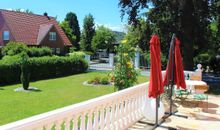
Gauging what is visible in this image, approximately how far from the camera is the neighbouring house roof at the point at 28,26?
118 ft

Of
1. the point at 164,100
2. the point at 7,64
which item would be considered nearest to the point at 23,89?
the point at 7,64

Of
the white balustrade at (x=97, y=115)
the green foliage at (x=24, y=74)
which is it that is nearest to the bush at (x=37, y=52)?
the green foliage at (x=24, y=74)

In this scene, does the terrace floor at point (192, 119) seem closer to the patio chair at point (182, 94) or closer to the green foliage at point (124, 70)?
the patio chair at point (182, 94)

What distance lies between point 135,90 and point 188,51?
38.6ft

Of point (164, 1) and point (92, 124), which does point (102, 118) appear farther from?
point (164, 1)

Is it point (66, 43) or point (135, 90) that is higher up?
point (66, 43)

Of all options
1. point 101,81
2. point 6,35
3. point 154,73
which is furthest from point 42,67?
point 154,73

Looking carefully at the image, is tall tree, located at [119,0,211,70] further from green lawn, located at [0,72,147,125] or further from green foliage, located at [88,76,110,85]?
green lawn, located at [0,72,147,125]

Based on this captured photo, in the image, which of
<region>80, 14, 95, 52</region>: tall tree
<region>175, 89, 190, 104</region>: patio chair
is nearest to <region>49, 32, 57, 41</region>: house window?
<region>80, 14, 95, 52</region>: tall tree

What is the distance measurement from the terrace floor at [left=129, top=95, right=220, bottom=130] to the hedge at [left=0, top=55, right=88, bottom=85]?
13288 mm

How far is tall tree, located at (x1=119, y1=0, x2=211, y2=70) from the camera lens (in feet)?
56.6

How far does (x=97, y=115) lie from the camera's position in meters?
5.26

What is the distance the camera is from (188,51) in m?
18.2

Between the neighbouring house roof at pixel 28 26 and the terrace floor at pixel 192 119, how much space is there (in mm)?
29402
